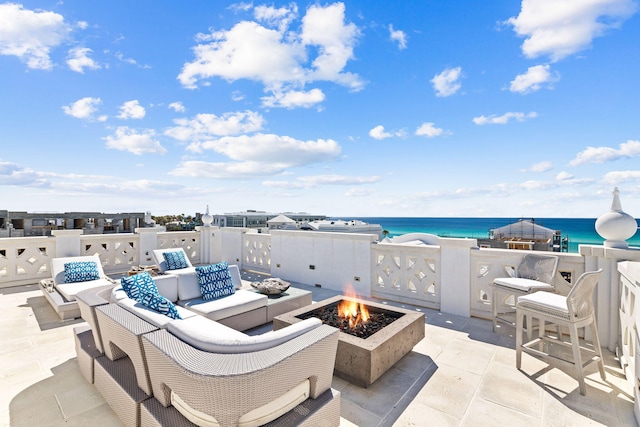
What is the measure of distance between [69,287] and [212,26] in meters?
5.84

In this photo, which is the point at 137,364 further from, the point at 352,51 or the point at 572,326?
the point at 352,51

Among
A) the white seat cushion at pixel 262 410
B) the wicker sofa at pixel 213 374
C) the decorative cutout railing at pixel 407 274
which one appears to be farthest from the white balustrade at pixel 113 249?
the white seat cushion at pixel 262 410

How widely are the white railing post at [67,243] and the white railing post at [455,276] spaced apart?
8.23 m

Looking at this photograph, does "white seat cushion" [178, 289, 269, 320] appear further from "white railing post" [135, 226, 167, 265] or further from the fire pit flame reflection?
"white railing post" [135, 226, 167, 265]

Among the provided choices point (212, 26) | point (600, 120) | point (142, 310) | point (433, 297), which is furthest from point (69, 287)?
point (600, 120)

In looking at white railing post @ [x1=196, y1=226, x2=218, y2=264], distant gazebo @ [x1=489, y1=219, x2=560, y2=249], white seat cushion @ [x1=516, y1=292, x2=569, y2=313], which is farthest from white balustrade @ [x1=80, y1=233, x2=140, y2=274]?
distant gazebo @ [x1=489, y1=219, x2=560, y2=249]

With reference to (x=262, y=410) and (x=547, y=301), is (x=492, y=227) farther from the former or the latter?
(x=262, y=410)

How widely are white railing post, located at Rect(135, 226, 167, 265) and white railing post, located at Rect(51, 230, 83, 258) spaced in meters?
1.38

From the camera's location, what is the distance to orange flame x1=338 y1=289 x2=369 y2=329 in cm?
324

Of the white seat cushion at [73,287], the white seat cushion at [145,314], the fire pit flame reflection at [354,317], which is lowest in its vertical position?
the white seat cushion at [73,287]

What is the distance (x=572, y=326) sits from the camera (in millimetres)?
2529

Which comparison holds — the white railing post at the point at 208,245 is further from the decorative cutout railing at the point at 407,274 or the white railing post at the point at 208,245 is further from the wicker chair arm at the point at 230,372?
the wicker chair arm at the point at 230,372

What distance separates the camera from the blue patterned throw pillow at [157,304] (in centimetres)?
260

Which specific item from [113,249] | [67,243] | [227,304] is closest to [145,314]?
[227,304]
